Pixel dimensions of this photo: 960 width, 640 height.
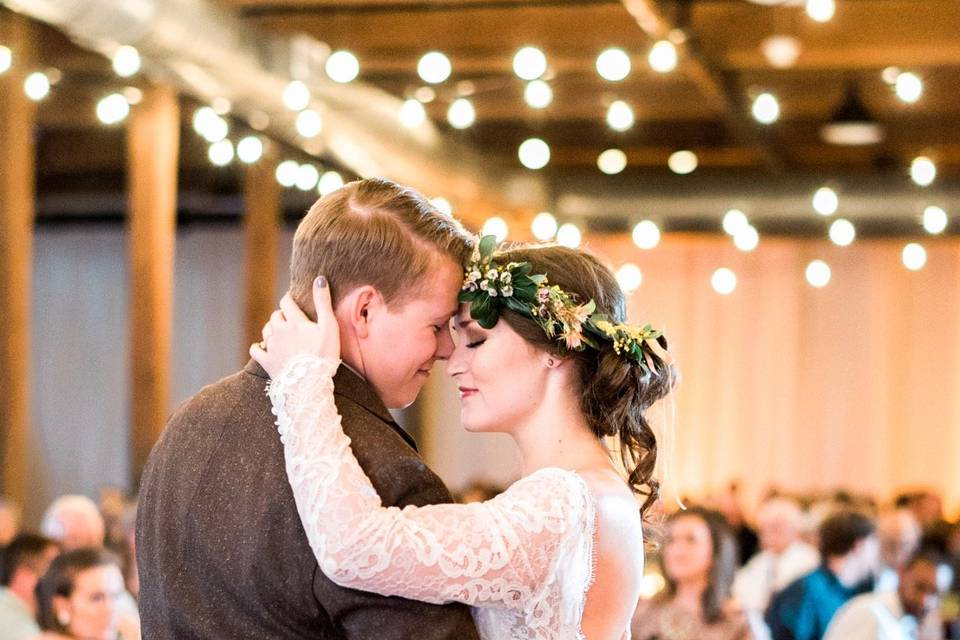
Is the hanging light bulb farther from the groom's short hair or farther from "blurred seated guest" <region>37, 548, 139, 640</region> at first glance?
the groom's short hair

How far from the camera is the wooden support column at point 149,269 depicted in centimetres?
771

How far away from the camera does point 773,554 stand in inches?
303

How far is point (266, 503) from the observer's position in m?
1.80

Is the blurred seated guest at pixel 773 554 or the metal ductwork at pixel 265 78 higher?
the metal ductwork at pixel 265 78

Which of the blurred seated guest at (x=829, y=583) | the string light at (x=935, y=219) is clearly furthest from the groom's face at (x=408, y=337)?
the string light at (x=935, y=219)

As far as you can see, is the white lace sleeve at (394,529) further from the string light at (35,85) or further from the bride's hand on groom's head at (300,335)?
the string light at (35,85)

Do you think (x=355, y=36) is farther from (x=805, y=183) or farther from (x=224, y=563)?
(x=224, y=563)

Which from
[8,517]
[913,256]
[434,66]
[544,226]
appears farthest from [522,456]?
[544,226]

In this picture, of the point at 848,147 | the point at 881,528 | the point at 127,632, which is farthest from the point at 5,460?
the point at 848,147

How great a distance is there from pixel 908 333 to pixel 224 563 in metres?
12.2

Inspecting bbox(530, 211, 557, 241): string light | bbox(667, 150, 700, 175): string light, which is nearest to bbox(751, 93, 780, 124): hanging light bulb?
bbox(530, 211, 557, 241): string light

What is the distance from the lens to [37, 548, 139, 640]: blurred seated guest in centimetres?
445

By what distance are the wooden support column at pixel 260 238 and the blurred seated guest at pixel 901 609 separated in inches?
157

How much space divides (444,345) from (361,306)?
0.65 ft
